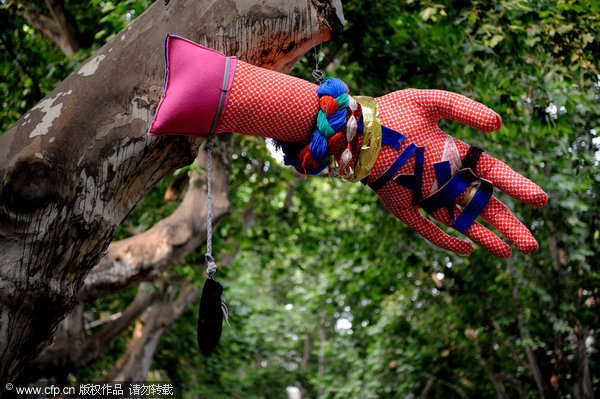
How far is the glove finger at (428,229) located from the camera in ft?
6.92

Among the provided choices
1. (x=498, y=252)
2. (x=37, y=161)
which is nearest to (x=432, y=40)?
(x=498, y=252)

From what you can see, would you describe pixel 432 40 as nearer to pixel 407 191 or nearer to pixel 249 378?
pixel 407 191

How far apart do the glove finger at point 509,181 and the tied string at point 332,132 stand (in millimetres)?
446

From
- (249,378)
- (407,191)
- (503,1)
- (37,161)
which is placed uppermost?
(37,161)

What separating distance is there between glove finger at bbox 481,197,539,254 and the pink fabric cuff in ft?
3.47

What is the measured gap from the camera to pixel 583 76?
400 cm

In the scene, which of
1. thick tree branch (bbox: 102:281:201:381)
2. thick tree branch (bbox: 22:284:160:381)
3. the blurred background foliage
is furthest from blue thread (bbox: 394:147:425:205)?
thick tree branch (bbox: 102:281:201:381)

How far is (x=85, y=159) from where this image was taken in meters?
1.72

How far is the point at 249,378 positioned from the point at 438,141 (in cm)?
1014

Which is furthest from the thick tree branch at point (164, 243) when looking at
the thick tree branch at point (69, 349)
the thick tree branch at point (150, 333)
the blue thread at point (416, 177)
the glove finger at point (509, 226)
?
the thick tree branch at point (150, 333)

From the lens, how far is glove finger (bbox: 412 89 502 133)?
1906 mm

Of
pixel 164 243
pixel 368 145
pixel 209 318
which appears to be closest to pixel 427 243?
pixel 164 243

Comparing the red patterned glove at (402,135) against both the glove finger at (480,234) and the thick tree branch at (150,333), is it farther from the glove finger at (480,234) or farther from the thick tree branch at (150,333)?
the thick tree branch at (150,333)

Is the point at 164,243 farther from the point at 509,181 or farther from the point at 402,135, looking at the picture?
the point at 509,181
